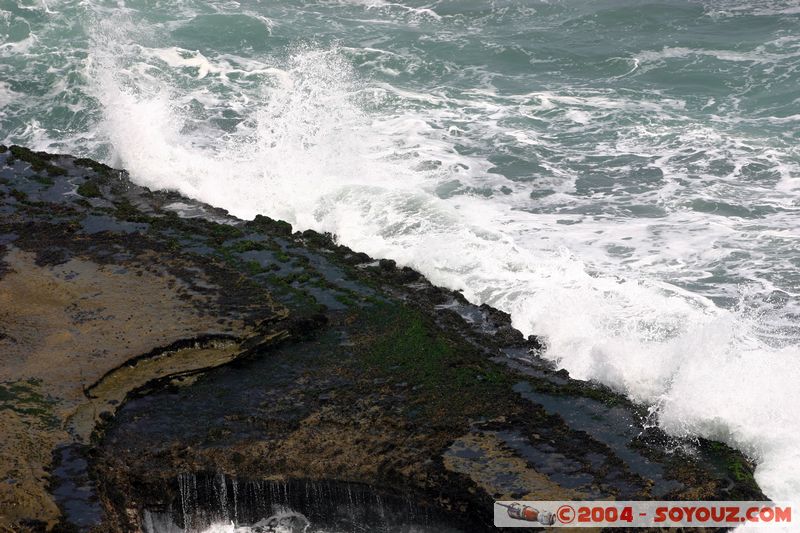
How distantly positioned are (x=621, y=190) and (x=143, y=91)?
41.3ft

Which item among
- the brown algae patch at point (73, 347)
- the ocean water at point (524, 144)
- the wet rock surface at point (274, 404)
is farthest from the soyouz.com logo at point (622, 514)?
the brown algae patch at point (73, 347)

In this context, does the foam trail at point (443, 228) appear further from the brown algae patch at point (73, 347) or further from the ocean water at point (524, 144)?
the brown algae patch at point (73, 347)

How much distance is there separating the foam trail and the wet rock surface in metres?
0.63

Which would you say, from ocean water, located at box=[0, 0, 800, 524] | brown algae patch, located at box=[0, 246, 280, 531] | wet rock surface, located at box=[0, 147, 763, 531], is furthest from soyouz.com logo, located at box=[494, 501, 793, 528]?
brown algae patch, located at box=[0, 246, 280, 531]

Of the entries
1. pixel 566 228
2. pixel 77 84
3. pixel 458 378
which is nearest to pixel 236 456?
pixel 458 378

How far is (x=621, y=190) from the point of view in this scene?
63.1ft

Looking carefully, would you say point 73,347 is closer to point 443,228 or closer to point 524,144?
point 443,228

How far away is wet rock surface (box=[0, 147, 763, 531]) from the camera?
8.97m

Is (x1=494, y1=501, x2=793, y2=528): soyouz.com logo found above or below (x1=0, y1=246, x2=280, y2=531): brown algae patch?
below

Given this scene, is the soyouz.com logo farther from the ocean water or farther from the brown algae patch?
the brown algae patch

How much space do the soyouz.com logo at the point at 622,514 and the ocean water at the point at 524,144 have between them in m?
1.04

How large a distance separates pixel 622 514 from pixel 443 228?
28.7 feet

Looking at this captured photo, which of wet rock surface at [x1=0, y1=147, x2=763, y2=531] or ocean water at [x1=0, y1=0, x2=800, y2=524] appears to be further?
ocean water at [x1=0, y1=0, x2=800, y2=524]

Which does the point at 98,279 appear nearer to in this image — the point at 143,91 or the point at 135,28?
the point at 143,91
